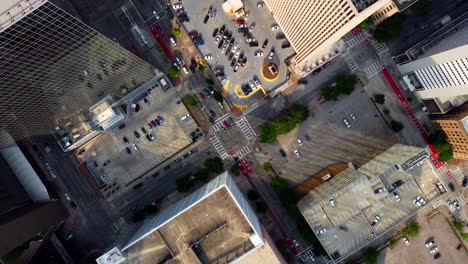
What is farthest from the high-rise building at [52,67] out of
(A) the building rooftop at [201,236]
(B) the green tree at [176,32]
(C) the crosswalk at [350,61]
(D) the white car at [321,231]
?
(D) the white car at [321,231]

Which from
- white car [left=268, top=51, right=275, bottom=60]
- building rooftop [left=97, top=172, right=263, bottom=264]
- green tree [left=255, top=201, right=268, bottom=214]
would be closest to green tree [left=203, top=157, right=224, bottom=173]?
green tree [left=255, top=201, right=268, bottom=214]

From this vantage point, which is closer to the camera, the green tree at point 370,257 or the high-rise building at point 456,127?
the high-rise building at point 456,127

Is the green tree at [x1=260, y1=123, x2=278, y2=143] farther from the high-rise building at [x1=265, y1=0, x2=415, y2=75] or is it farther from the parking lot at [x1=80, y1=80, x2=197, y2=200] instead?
the parking lot at [x1=80, y1=80, x2=197, y2=200]

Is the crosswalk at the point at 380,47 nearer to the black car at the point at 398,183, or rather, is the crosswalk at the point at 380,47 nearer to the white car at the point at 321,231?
the black car at the point at 398,183

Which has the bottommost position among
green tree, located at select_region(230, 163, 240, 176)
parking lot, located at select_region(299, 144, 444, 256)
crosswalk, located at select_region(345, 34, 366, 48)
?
parking lot, located at select_region(299, 144, 444, 256)

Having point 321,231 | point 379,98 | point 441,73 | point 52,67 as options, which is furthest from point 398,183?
point 52,67

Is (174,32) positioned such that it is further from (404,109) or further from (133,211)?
(404,109)
